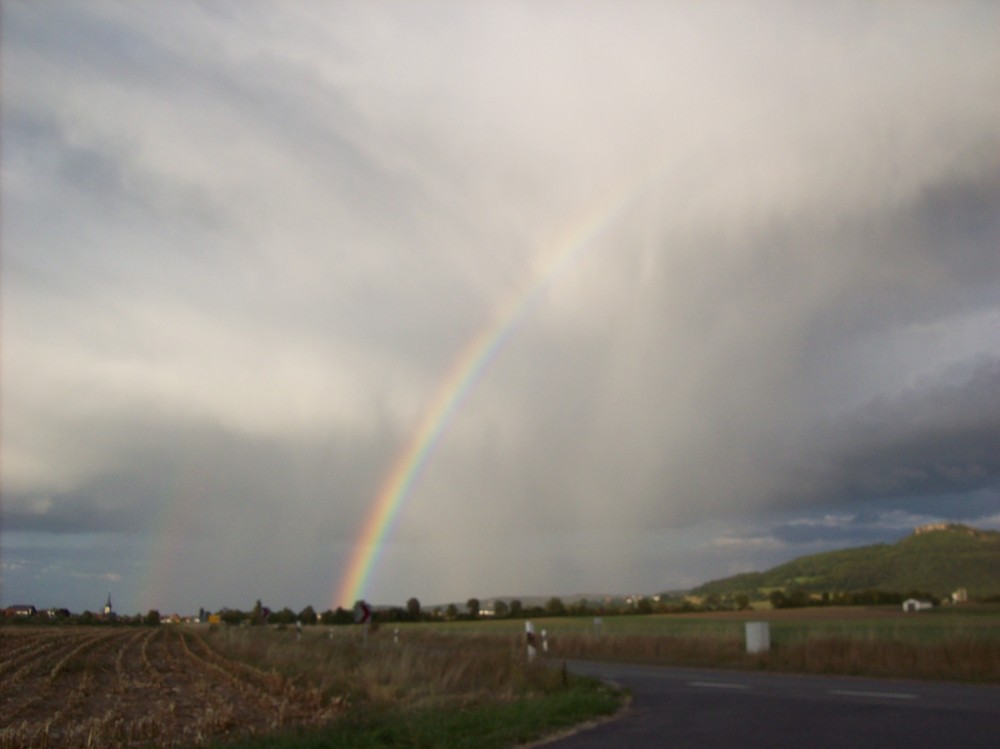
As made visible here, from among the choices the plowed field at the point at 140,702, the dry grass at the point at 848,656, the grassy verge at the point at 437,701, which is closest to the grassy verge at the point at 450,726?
the grassy verge at the point at 437,701

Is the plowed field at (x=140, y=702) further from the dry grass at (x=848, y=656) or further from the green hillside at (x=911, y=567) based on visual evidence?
the green hillside at (x=911, y=567)

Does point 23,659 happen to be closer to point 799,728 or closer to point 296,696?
point 296,696

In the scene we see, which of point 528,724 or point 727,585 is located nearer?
point 528,724

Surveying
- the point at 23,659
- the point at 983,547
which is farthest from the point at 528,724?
the point at 983,547

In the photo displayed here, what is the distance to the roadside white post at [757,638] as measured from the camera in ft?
102

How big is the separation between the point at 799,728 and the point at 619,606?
103665 mm

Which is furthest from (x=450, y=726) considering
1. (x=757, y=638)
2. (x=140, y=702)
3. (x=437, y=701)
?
(x=757, y=638)

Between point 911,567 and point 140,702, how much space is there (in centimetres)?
12536

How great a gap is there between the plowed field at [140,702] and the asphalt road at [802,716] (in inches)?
232

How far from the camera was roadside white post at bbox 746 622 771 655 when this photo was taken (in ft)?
102

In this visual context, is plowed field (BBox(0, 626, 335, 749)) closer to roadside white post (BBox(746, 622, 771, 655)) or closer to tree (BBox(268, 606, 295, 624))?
roadside white post (BBox(746, 622, 771, 655))

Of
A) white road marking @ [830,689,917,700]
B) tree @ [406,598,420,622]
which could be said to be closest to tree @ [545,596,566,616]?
tree @ [406,598,420,622]

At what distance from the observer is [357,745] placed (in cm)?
1271

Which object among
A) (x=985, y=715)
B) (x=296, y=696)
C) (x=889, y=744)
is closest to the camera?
(x=889, y=744)
